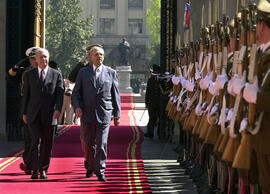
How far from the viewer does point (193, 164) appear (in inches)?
478

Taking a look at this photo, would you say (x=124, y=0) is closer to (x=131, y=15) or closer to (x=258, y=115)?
(x=131, y=15)

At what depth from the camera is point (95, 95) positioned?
11641 mm

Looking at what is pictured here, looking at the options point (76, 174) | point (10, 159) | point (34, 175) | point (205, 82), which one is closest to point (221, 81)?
point (205, 82)

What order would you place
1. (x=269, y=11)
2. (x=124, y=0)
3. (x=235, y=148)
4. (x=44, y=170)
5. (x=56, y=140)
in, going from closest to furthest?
(x=269, y=11), (x=235, y=148), (x=44, y=170), (x=56, y=140), (x=124, y=0)

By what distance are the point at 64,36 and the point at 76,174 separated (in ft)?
214

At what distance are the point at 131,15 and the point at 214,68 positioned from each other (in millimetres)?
98960

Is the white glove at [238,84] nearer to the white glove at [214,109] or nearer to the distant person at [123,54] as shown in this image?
the white glove at [214,109]

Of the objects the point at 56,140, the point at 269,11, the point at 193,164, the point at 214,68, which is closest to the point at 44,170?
the point at 193,164

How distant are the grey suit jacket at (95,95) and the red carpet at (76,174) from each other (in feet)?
3.28

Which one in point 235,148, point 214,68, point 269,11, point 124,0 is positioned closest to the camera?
point 269,11

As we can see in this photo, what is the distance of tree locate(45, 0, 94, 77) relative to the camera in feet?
250

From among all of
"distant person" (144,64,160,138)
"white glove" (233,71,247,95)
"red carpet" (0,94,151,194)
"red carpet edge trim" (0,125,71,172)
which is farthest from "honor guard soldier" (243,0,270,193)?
"distant person" (144,64,160,138)

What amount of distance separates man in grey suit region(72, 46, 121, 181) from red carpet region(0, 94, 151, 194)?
40cm

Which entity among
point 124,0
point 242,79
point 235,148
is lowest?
point 235,148
